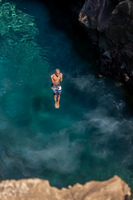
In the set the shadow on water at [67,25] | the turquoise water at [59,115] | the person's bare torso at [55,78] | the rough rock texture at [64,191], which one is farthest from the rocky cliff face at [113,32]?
the rough rock texture at [64,191]

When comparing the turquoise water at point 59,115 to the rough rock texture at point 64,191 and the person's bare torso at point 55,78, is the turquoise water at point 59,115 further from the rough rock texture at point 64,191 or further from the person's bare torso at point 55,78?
the person's bare torso at point 55,78

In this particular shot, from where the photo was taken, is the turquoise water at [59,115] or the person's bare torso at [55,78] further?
the person's bare torso at [55,78]

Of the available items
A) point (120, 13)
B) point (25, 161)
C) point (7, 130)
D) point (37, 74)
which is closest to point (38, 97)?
point (37, 74)

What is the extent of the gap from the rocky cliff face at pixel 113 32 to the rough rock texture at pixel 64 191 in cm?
618

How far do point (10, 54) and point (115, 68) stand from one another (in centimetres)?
749

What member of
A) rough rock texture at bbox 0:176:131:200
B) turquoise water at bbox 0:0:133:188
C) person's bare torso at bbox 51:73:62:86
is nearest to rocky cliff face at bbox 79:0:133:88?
turquoise water at bbox 0:0:133:188

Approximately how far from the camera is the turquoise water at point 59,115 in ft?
34.2

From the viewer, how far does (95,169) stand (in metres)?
10.4

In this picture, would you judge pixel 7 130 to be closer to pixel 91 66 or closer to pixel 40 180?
pixel 40 180

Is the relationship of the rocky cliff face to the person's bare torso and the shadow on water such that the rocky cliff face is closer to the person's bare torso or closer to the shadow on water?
the shadow on water

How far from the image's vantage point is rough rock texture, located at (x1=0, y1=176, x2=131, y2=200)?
8461 mm

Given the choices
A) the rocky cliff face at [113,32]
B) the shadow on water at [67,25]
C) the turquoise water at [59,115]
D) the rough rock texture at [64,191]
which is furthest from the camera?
the shadow on water at [67,25]

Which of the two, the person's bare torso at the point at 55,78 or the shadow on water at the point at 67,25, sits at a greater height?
the person's bare torso at the point at 55,78

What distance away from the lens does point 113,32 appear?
41.1 ft
